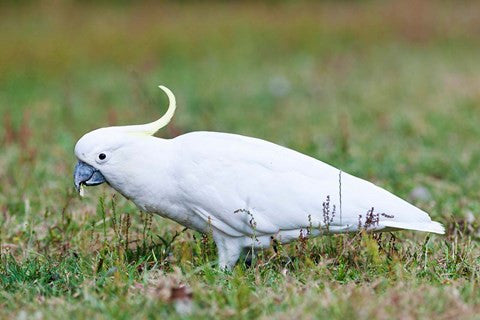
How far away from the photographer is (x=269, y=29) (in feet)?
33.1

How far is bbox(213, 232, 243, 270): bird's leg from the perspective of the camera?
3.30 m

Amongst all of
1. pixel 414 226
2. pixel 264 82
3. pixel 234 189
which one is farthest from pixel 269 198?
pixel 264 82

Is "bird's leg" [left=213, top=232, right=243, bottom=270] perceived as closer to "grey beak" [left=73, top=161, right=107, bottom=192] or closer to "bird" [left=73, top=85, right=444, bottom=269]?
"bird" [left=73, top=85, right=444, bottom=269]

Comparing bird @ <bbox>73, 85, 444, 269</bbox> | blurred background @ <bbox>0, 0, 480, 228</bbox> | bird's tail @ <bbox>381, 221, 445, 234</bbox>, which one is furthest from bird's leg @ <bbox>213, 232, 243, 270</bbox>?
blurred background @ <bbox>0, 0, 480, 228</bbox>

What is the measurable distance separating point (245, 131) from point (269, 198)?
3295 mm

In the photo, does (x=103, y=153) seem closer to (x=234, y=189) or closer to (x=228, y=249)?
(x=234, y=189)

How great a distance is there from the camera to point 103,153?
3158mm

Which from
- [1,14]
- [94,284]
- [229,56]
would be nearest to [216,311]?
[94,284]

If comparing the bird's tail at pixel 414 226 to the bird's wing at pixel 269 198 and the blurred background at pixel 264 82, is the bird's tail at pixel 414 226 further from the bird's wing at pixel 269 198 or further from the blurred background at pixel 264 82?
the blurred background at pixel 264 82

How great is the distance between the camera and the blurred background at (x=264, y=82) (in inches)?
210

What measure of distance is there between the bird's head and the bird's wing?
0.21m

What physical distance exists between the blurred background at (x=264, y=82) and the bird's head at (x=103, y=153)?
4.25ft

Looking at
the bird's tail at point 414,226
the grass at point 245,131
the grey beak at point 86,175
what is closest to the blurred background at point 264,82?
the grass at point 245,131

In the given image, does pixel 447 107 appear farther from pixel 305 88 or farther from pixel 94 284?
pixel 94 284
